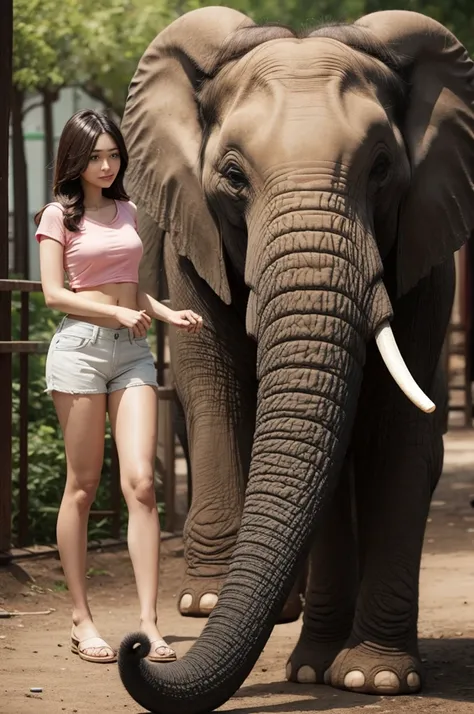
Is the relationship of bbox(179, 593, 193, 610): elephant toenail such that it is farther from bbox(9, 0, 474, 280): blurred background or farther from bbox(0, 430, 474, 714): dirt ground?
bbox(9, 0, 474, 280): blurred background

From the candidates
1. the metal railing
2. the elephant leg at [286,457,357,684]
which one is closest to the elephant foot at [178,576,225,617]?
the elephant leg at [286,457,357,684]

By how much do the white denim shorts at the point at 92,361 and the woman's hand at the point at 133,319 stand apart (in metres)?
0.23

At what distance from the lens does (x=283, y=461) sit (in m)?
5.66

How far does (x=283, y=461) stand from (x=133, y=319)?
994 mm

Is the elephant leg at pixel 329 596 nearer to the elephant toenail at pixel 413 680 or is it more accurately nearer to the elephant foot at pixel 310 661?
the elephant foot at pixel 310 661

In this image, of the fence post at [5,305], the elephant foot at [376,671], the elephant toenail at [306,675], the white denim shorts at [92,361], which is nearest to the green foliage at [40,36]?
the fence post at [5,305]

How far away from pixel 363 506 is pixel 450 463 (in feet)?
32.2

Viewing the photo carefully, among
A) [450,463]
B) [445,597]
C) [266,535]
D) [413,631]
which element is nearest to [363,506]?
[413,631]

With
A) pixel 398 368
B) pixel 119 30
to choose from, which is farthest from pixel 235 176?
pixel 119 30

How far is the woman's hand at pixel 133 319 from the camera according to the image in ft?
20.8

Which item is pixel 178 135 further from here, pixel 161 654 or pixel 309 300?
pixel 161 654

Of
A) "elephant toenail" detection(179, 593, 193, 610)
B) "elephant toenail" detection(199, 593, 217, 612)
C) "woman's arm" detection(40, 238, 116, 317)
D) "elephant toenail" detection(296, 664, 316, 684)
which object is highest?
"woman's arm" detection(40, 238, 116, 317)

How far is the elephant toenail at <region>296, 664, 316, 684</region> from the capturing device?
256 inches

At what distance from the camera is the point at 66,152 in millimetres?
6629
